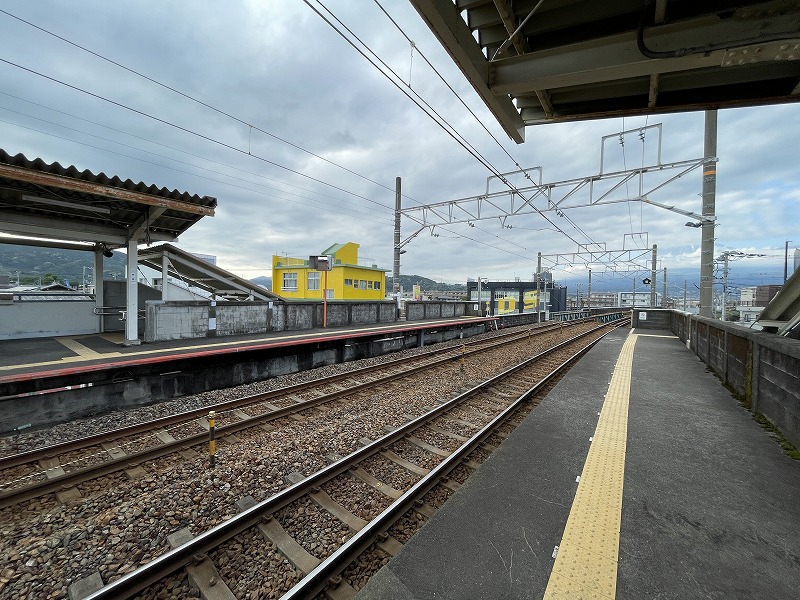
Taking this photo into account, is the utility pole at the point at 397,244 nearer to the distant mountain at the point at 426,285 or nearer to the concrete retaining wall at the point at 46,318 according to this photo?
the concrete retaining wall at the point at 46,318

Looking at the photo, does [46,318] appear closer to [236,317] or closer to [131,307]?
[131,307]

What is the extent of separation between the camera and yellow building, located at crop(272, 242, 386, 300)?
30656 millimetres

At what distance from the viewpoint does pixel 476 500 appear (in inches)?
130

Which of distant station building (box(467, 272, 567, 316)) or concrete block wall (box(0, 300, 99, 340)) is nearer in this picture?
concrete block wall (box(0, 300, 99, 340))

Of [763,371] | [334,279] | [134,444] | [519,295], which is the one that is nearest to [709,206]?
[763,371]

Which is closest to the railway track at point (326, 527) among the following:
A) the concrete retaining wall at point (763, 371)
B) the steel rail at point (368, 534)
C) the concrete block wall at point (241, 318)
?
the steel rail at point (368, 534)

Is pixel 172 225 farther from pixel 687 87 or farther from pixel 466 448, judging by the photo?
pixel 687 87

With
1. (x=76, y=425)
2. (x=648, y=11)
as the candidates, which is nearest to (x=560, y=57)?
(x=648, y=11)

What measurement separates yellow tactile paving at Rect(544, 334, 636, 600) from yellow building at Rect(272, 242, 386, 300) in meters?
26.9

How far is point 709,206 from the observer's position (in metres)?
10.1

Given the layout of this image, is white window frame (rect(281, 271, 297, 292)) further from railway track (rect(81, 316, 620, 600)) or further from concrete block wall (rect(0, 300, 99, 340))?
railway track (rect(81, 316, 620, 600))

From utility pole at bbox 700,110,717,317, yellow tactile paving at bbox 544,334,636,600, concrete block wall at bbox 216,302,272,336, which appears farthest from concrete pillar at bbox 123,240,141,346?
utility pole at bbox 700,110,717,317

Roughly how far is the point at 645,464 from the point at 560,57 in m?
4.65

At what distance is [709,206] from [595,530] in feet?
37.4
